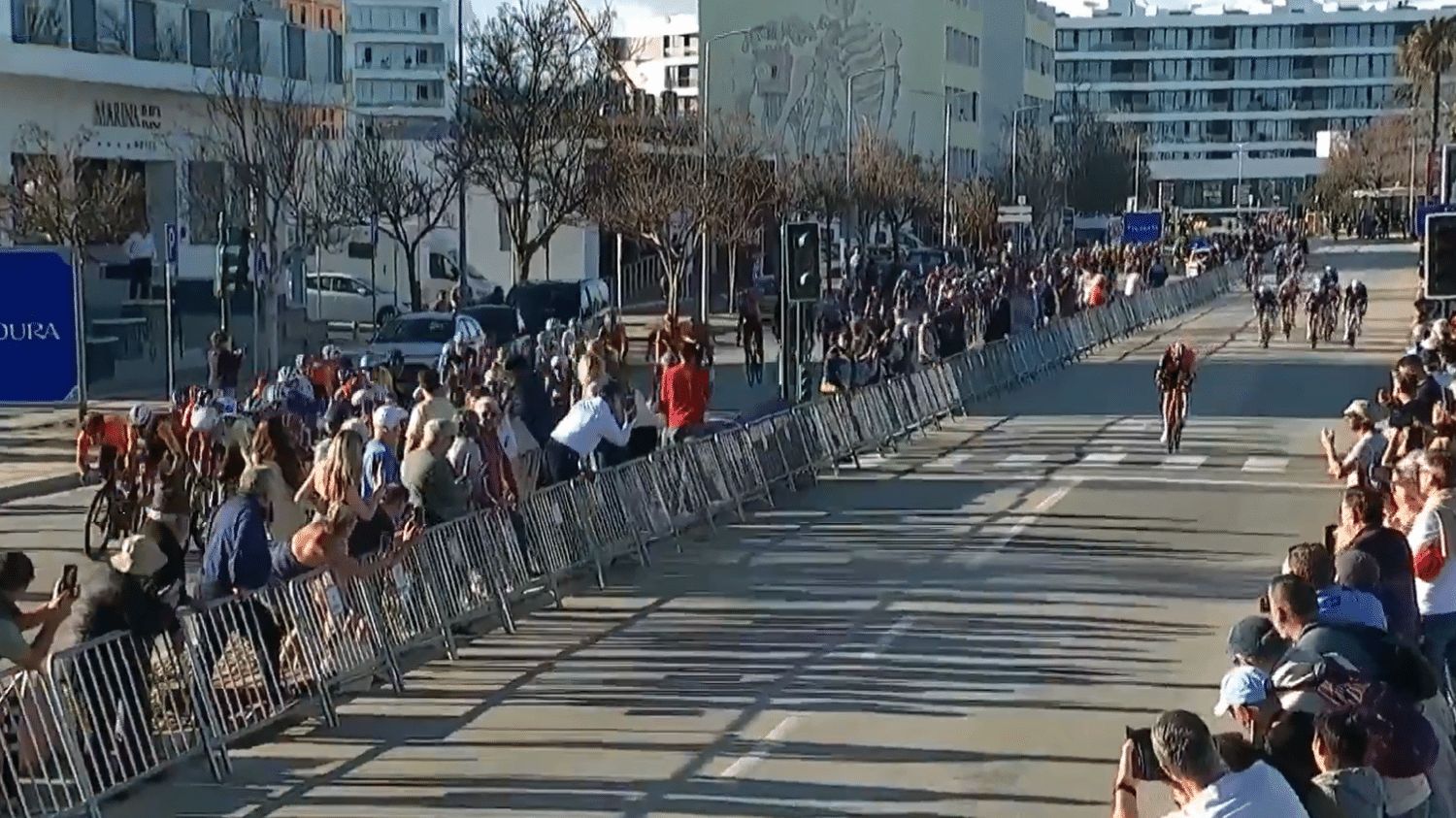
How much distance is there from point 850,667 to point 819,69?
9646cm

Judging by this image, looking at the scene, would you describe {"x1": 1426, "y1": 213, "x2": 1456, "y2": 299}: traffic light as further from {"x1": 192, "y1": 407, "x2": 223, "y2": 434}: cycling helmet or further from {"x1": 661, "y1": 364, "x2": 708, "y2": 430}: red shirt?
{"x1": 192, "y1": 407, "x2": 223, "y2": 434}: cycling helmet

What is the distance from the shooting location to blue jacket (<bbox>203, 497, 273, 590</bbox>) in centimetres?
1357

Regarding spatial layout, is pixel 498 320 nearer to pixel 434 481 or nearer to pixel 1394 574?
pixel 434 481

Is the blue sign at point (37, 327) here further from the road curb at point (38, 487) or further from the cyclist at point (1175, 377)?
the cyclist at point (1175, 377)

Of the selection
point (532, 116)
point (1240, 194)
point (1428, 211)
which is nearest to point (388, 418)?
point (1428, 211)

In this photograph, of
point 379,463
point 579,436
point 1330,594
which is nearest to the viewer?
point 1330,594

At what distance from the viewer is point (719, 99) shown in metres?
109

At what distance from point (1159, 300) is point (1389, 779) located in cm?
5717

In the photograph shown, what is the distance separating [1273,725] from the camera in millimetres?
8258

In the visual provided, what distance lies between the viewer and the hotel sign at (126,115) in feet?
167

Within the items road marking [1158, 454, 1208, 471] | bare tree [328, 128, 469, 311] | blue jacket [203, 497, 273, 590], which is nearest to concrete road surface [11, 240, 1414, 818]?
road marking [1158, 454, 1208, 471]

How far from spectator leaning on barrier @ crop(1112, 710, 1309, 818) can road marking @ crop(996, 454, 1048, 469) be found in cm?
2140

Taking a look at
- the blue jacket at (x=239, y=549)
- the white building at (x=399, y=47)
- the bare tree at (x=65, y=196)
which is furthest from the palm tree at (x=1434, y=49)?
the white building at (x=399, y=47)

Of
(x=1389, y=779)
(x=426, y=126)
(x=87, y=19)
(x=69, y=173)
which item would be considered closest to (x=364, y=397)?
(x=1389, y=779)
